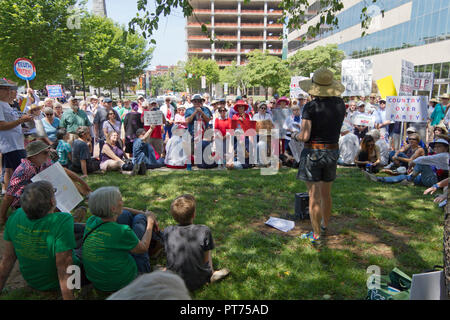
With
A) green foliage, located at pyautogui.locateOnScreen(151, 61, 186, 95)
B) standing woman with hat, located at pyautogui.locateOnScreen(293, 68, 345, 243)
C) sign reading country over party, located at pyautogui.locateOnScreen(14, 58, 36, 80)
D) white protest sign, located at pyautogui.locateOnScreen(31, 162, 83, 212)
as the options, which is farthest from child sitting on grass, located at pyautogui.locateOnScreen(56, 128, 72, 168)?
green foliage, located at pyautogui.locateOnScreen(151, 61, 186, 95)

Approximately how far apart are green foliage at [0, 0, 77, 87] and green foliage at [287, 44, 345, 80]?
28843mm

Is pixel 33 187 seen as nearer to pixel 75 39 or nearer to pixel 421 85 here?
pixel 421 85

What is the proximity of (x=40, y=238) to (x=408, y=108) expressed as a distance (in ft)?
32.5

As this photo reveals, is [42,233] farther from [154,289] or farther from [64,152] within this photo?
[64,152]

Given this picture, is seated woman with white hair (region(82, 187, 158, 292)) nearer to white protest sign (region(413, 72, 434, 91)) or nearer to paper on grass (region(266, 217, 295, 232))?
paper on grass (region(266, 217, 295, 232))

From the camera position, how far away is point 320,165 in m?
3.88

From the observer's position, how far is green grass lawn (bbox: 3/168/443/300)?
10.9ft

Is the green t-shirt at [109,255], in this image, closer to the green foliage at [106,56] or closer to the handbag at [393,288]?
the handbag at [393,288]

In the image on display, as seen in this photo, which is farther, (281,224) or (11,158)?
(11,158)

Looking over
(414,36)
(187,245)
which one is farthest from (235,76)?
(187,245)

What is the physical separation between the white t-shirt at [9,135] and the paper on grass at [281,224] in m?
4.33

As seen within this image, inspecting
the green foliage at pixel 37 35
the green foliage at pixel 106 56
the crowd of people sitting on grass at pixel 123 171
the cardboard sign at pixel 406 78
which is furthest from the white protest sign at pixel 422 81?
the green foliage at pixel 106 56

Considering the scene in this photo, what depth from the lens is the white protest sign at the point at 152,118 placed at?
27.8 feet
